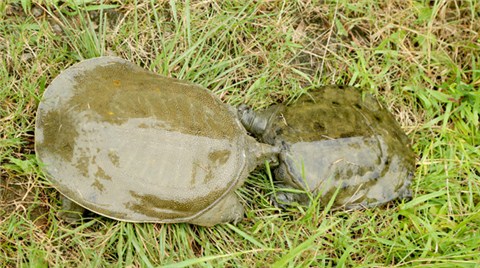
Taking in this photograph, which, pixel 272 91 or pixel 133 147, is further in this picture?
pixel 272 91

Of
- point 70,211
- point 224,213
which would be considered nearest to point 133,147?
point 70,211

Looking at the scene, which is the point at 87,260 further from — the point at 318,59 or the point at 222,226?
the point at 318,59

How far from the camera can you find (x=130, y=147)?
9.37 ft

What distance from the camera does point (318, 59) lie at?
391 centimetres

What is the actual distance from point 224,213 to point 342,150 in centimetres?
89

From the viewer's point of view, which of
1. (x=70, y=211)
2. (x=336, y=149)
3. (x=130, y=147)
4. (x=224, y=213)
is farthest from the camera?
(x=336, y=149)

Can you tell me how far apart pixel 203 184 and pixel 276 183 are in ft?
2.23

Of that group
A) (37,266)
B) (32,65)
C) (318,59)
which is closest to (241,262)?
(37,266)

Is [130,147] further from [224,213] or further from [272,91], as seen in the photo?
[272,91]

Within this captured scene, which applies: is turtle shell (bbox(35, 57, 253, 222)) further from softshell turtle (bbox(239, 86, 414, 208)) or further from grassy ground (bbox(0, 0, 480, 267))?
softshell turtle (bbox(239, 86, 414, 208))

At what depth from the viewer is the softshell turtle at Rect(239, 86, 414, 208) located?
11.2 feet

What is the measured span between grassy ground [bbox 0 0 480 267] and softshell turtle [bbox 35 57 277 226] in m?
0.28

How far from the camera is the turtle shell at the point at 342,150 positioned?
3.42 metres

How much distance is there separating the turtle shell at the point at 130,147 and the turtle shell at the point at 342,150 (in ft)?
1.63
